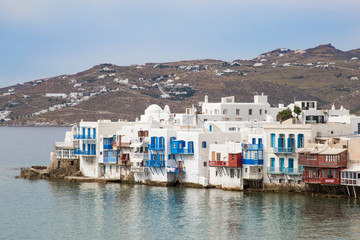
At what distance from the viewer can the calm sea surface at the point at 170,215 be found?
4444 cm

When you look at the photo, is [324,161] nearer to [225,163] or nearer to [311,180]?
[311,180]

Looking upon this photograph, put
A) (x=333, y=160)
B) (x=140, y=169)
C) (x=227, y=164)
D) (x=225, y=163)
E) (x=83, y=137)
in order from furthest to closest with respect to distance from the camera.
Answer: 1. (x=83, y=137)
2. (x=140, y=169)
3. (x=225, y=163)
4. (x=227, y=164)
5. (x=333, y=160)

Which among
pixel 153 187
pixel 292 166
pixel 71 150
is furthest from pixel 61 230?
pixel 71 150

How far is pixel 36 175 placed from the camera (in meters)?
73.9

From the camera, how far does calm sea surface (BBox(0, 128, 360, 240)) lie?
1750 inches

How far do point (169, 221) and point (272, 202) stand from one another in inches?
368

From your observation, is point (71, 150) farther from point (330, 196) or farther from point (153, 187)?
point (330, 196)

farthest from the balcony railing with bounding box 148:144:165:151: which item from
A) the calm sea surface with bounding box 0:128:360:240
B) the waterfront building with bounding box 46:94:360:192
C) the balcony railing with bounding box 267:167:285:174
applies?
the balcony railing with bounding box 267:167:285:174

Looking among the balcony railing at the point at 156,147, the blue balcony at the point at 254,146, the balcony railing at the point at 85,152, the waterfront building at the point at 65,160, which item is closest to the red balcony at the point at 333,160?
the blue balcony at the point at 254,146

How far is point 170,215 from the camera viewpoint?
50062 mm

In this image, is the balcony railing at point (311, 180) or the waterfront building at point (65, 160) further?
the waterfront building at point (65, 160)

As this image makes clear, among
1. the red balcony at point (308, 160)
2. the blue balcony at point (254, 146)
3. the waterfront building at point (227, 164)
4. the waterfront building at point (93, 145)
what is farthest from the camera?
the waterfront building at point (93, 145)

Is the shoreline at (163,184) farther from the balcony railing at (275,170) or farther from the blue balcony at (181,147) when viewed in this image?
the blue balcony at (181,147)

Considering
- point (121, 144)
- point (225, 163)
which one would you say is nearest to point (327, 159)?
point (225, 163)
